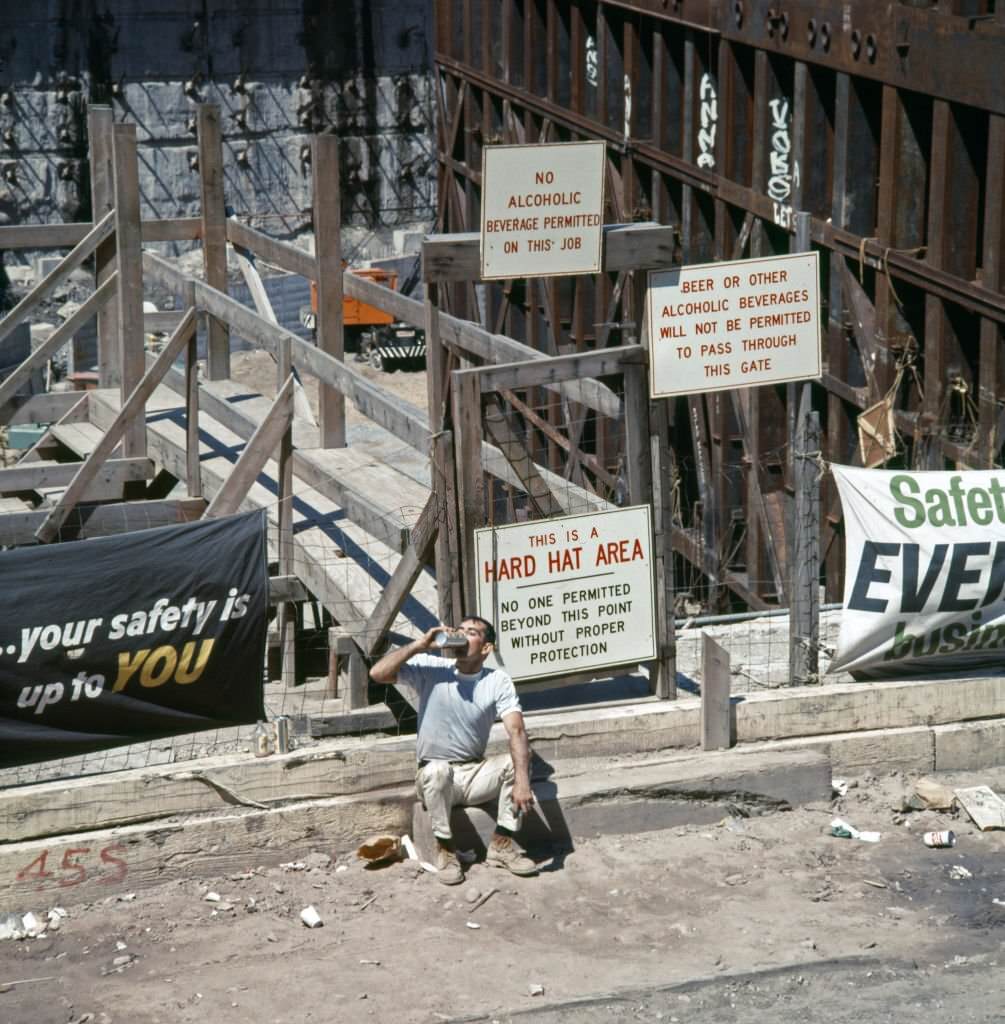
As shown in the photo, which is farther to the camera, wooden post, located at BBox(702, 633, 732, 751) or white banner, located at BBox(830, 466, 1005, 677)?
white banner, located at BBox(830, 466, 1005, 677)

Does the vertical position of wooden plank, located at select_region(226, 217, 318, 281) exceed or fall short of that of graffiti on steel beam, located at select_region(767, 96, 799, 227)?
it falls short

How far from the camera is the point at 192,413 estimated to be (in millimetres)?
11789

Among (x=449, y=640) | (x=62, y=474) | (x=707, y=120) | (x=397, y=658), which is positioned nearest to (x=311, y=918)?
(x=397, y=658)

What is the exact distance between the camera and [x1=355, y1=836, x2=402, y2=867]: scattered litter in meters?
7.93

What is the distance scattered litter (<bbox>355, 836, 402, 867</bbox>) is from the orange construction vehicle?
24.2 meters

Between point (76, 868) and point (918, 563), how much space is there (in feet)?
15.1

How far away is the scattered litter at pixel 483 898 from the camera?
24.9 feet

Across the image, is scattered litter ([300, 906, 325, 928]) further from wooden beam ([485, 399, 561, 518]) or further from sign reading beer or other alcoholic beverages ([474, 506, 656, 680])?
wooden beam ([485, 399, 561, 518])

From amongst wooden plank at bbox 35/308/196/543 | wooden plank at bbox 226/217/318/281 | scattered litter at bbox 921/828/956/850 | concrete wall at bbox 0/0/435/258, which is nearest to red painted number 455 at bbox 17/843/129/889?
scattered litter at bbox 921/828/956/850

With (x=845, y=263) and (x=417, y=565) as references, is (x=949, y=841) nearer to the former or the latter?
(x=417, y=565)

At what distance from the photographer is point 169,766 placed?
8023 mm

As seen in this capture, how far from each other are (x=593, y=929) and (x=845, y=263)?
628cm

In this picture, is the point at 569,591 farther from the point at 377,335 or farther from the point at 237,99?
the point at 237,99

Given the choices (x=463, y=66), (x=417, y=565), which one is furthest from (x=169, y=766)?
(x=463, y=66)
